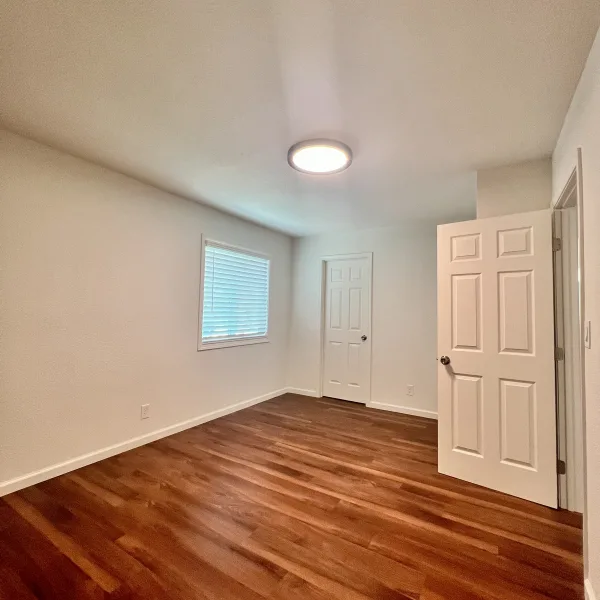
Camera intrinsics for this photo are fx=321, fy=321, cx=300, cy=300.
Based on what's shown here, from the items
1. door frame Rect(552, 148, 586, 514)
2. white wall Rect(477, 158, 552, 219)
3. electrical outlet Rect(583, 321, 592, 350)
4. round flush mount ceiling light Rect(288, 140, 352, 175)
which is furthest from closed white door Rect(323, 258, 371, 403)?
electrical outlet Rect(583, 321, 592, 350)

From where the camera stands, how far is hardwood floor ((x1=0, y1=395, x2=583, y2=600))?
57.1 inches

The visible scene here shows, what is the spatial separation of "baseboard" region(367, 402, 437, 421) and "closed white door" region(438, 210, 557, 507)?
1.43 metres

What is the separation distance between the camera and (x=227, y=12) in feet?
4.05

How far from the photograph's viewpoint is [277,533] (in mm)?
1787

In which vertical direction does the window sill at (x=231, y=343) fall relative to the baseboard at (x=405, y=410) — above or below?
above

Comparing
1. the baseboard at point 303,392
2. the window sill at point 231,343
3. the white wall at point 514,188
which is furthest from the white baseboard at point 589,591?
the baseboard at point 303,392

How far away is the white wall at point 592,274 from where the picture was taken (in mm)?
1261

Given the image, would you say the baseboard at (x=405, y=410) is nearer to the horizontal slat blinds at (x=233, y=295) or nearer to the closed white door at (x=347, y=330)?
the closed white door at (x=347, y=330)

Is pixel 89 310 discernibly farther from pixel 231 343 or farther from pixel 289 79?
pixel 289 79

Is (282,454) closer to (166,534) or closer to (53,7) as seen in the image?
(166,534)

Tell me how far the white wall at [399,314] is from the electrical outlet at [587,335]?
248 cm

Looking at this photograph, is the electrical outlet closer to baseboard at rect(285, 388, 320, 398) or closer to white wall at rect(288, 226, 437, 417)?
white wall at rect(288, 226, 437, 417)

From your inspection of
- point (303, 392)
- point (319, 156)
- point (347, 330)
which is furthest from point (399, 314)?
point (319, 156)

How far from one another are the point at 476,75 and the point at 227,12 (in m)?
1.16
